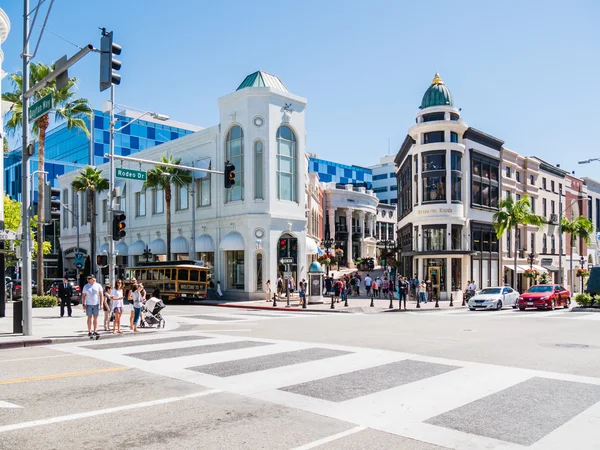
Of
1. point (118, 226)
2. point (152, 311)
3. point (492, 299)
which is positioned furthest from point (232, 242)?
point (152, 311)

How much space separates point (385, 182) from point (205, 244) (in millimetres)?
80705

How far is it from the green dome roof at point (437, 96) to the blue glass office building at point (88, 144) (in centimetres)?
4256

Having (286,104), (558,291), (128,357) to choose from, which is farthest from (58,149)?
(128,357)

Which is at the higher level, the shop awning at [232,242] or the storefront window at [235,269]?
the shop awning at [232,242]

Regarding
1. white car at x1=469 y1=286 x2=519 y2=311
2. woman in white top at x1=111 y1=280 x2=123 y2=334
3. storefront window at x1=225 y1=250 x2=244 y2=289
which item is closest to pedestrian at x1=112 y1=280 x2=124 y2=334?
woman in white top at x1=111 y1=280 x2=123 y2=334

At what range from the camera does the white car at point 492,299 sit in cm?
3112

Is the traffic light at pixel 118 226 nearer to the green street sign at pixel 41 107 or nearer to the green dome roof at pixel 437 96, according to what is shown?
the green street sign at pixel 41 107

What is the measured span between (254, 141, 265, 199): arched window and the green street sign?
24.6 m

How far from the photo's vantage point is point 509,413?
25.3 feet

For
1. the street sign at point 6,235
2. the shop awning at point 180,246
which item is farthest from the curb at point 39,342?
the shop awning at point 180,246

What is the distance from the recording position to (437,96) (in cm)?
4466

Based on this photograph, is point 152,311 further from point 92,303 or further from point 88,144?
point 88,144

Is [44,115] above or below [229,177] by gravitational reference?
above

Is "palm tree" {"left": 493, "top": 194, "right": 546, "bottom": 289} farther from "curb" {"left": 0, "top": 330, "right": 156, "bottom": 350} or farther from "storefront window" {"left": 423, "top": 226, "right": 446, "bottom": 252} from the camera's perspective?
"curb" {"left": 0, "top": 330, "right": 156, "bottom": 350}
